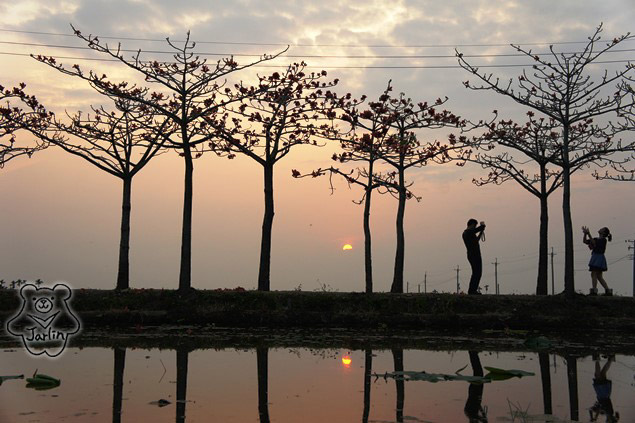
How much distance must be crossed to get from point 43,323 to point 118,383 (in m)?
9.95

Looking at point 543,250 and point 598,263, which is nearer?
point 598,263

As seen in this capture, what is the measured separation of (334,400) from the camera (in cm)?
1069

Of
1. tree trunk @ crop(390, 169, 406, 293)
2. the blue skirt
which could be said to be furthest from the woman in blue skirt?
tree trunk @ crop(390, 169, 406, 293)

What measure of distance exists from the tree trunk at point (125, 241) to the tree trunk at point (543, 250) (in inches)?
621

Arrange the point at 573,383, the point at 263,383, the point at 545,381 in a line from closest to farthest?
the point at 263,383 < the point at 573,383 < the point at 545,381

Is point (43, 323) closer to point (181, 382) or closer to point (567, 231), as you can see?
point (181, 382)

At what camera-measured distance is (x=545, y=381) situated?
12.7 metres

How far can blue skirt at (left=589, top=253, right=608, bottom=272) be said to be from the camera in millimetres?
25031

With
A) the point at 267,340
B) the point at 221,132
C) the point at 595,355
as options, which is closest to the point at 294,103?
the point at 221,132

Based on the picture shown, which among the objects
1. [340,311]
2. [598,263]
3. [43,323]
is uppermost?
[598,263]

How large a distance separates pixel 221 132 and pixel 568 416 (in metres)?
19.5

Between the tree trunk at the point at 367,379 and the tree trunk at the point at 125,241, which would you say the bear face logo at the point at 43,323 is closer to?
the tree trunk at the point at 125,241

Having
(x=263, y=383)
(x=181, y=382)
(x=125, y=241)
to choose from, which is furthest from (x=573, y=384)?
(x=125, y=241)

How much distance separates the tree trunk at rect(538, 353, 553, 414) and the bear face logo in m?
9.57
